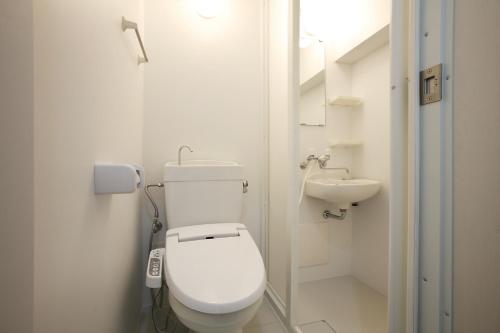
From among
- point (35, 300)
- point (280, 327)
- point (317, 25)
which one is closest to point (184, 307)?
point (35, 300)

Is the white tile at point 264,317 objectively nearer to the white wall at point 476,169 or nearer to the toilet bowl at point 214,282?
the toilet bowl at point 214,282

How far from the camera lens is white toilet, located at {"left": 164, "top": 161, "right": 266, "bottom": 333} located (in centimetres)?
65

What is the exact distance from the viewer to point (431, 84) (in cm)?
45

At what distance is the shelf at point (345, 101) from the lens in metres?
1.52

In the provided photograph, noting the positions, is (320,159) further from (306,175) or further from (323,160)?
(306,175)

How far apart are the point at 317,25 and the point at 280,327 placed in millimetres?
1884

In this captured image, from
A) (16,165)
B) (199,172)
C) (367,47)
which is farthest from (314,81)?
(16,165)

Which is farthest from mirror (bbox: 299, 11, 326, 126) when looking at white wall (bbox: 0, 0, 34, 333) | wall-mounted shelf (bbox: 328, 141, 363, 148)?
white wall (bbox: 0, 0, 34, 333)

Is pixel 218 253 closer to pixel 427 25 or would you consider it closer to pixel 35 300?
pixel 35 300

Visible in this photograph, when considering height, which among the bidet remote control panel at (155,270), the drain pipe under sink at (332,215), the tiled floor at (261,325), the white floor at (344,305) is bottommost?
the white floor at (344,305)

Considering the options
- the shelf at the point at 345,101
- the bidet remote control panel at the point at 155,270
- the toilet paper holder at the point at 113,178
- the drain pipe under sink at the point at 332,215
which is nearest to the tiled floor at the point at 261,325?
the bidet remote control panel at the point at 155,270

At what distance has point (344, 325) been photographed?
1.16 m

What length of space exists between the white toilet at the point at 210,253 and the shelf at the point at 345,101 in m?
0.85

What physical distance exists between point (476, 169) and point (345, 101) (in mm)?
1284
